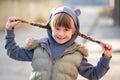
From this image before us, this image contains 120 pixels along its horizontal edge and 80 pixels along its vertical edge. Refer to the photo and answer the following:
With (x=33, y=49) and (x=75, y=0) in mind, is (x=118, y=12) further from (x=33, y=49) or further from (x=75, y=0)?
(x=75, y=0)

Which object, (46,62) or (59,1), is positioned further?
(59,1)

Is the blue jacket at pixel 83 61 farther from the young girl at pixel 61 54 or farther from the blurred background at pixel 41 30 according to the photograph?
the blurred background at pixel 41 30

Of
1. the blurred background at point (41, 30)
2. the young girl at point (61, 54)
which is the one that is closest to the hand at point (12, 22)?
the young girl at point (61, 54)

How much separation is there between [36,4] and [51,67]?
98.2 feet

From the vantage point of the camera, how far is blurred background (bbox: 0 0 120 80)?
34.4ft

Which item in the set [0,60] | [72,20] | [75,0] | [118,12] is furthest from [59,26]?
[75,0]

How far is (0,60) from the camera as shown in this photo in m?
11.8

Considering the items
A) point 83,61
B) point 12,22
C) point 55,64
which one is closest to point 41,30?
point 12,22

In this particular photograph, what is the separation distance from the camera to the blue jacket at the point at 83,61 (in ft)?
15.7

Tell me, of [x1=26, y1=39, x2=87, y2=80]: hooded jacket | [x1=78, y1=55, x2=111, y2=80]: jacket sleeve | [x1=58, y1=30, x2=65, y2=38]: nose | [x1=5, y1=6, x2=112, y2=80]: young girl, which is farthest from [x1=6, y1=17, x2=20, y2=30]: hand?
[x1=78, y1=55, x2=111, y2=80]: jacket sleeve

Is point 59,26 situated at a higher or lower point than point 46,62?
higher

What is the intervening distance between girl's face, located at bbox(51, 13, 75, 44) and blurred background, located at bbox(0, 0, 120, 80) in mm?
4450

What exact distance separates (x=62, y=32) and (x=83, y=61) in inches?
15.7

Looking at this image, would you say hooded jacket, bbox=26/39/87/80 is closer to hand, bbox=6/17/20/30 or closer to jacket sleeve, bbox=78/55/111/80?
jacket sleeve, bbox=78/55/111/80
